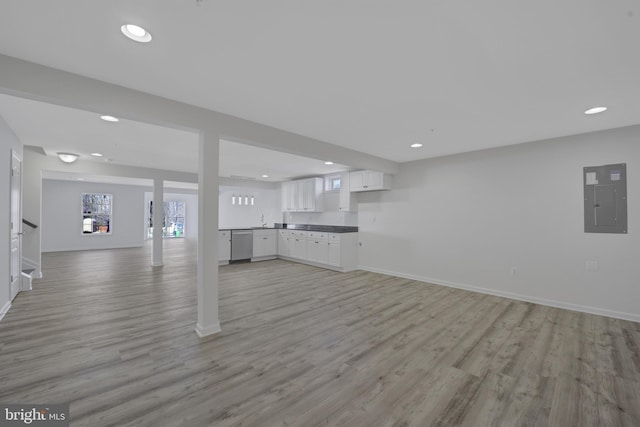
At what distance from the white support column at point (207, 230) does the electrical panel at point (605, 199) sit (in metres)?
4.97

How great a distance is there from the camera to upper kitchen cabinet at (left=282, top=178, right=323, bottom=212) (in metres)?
7.49

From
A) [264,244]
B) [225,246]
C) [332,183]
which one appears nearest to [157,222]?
[225,246]

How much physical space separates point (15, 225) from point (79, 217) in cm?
667

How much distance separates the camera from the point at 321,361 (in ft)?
7.97

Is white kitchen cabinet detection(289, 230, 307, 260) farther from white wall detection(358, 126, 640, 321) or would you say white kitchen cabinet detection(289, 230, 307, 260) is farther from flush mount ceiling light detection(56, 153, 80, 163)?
flush mount ceiling light detection(56, 153, 80, 163)

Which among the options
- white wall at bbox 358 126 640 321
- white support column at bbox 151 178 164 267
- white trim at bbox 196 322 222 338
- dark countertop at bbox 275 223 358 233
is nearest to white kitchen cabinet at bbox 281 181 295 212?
dark countertop at bbox 275 223 358 233

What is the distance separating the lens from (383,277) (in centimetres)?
572

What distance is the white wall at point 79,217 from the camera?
29.4ft

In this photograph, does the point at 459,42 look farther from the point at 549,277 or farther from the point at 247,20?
the point at 549,277

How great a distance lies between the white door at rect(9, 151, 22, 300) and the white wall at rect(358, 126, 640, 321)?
638 centimetres

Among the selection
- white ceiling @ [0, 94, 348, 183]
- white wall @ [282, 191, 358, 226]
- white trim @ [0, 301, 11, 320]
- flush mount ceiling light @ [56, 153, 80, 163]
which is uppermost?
white ceiling @ [0, 94, 348, 183]

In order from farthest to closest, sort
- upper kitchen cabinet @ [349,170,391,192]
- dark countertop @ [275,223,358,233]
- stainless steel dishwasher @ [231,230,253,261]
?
stainless steel dishwasher @ [231,230,253,261]
dark countertop @ [275,223,358,233]
upper kitchen cabinet @ [349,170,391,192]

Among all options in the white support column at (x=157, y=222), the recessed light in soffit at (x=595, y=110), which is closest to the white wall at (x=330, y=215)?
the white support column at (x=157, y=222)

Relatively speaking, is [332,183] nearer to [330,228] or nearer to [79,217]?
[330,228]
